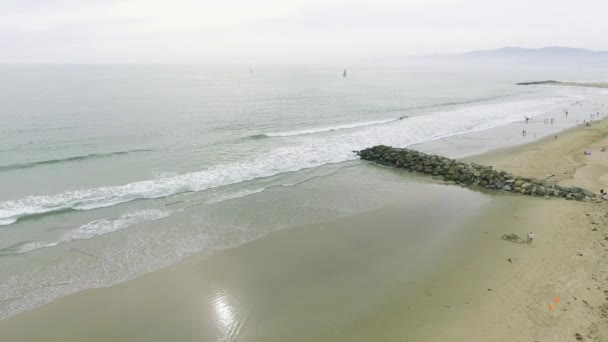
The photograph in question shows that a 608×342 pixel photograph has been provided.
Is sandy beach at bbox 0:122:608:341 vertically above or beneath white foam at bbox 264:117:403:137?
beneath

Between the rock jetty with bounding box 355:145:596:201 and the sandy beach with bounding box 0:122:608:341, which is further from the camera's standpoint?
the rock jetty with bounding box 355:145:596:201

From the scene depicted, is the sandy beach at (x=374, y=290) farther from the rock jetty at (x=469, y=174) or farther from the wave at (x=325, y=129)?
the wave at (x=325, y=129)

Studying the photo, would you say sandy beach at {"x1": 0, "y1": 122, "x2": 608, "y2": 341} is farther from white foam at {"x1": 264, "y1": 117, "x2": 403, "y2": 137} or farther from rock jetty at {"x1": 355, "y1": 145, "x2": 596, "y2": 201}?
white foam at {"x1": 264, "y1": 117, "x2": 403, "y2": 137}

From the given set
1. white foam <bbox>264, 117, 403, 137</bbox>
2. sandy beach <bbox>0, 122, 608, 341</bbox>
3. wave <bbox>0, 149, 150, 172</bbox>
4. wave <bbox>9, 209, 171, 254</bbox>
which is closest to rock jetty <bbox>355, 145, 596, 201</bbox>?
sandy beach <bbox>0, 122, 608, 341</bbox>

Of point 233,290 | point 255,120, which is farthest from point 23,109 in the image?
point 233,290

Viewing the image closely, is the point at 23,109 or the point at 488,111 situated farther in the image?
the point at 488,111

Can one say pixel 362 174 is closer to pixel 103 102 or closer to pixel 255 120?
pixel 255 120

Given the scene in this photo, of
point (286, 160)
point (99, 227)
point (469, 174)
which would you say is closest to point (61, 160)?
point (99, 227)
